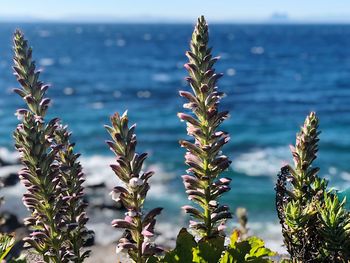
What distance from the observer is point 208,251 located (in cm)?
398

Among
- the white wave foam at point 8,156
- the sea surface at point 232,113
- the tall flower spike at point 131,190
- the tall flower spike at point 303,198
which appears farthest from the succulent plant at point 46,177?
the white wave foam at point 8,156

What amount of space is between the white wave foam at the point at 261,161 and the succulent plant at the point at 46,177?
22.5 metres

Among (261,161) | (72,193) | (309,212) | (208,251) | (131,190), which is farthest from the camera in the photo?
(261,161)

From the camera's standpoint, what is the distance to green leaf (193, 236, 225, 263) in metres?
3.98

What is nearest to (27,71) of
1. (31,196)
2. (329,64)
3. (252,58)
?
(31,196)

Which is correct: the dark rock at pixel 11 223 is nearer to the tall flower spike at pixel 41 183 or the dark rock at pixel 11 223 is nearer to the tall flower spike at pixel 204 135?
the tall flower spike at pixel 41 183

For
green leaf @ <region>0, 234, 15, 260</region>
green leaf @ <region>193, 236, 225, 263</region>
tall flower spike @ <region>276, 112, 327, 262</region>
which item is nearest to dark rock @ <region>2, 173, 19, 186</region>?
green leaf @ <region>0, 234, 15, 260</region>

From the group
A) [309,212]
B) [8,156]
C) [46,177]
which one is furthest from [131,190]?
[8,156]

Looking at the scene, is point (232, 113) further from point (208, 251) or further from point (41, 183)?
point (41, 183)

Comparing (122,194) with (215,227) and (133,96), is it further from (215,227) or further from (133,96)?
(133,96)

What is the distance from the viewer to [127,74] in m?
83.8

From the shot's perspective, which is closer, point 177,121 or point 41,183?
point 41,183

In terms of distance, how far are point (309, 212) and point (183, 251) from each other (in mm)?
1034

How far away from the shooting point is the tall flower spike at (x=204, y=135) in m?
4.12
